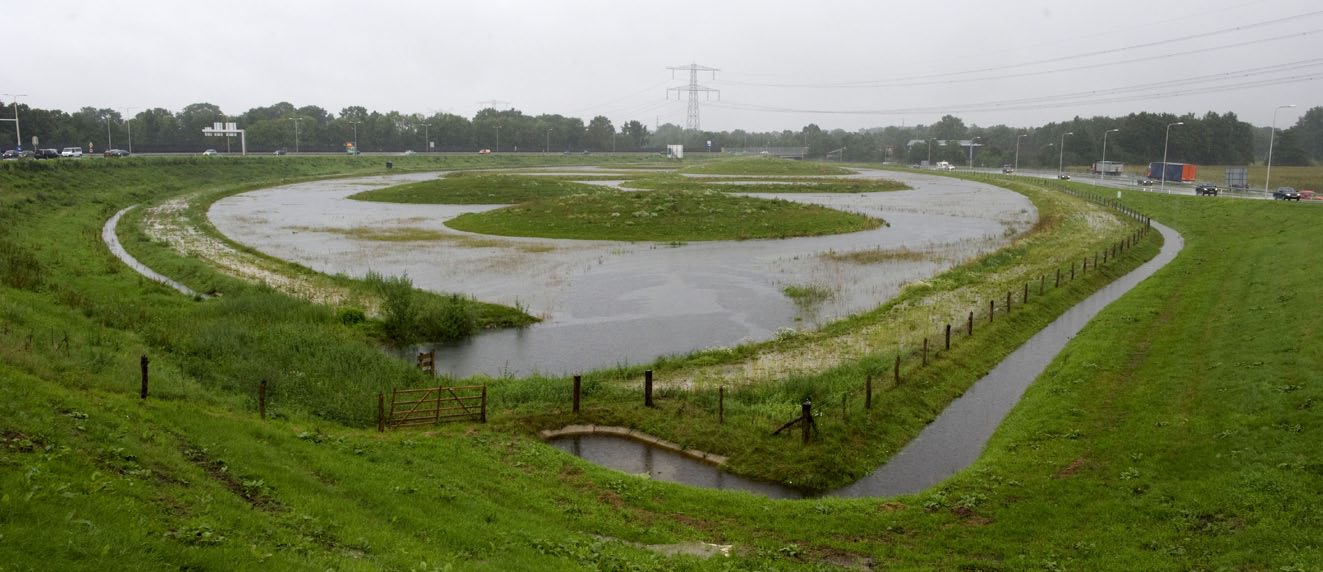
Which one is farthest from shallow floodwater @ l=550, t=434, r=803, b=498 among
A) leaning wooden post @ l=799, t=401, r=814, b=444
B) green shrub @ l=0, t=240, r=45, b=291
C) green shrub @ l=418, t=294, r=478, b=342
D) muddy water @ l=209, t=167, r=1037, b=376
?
green shrub @ l=0, t=240, r=45, b=291

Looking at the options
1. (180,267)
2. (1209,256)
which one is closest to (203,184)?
(180,267)

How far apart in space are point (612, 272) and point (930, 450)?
28883 mm

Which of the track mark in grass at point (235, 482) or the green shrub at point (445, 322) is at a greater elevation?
the track mark in grass at point (235, 482)

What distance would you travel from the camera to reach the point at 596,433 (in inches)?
926

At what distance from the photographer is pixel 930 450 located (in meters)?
23.5

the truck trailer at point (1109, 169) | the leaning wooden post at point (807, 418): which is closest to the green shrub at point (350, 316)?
the leaning wooden post at point (807, 418)

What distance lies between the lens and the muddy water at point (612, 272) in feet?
112

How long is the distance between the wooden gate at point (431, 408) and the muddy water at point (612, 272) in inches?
204

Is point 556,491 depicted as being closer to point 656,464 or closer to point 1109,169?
point 656,464

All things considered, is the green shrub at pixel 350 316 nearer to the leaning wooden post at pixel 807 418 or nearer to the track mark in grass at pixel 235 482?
the track mark in grass at pixel 235 482

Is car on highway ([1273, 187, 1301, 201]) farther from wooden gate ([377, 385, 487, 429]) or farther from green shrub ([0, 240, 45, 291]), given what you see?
green shrub ([0, 240, 45, 291])

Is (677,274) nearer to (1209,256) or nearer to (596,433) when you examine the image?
(596,433)

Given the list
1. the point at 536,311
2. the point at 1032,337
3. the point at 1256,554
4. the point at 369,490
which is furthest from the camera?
the point at 536,311

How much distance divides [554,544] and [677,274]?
117 feet
